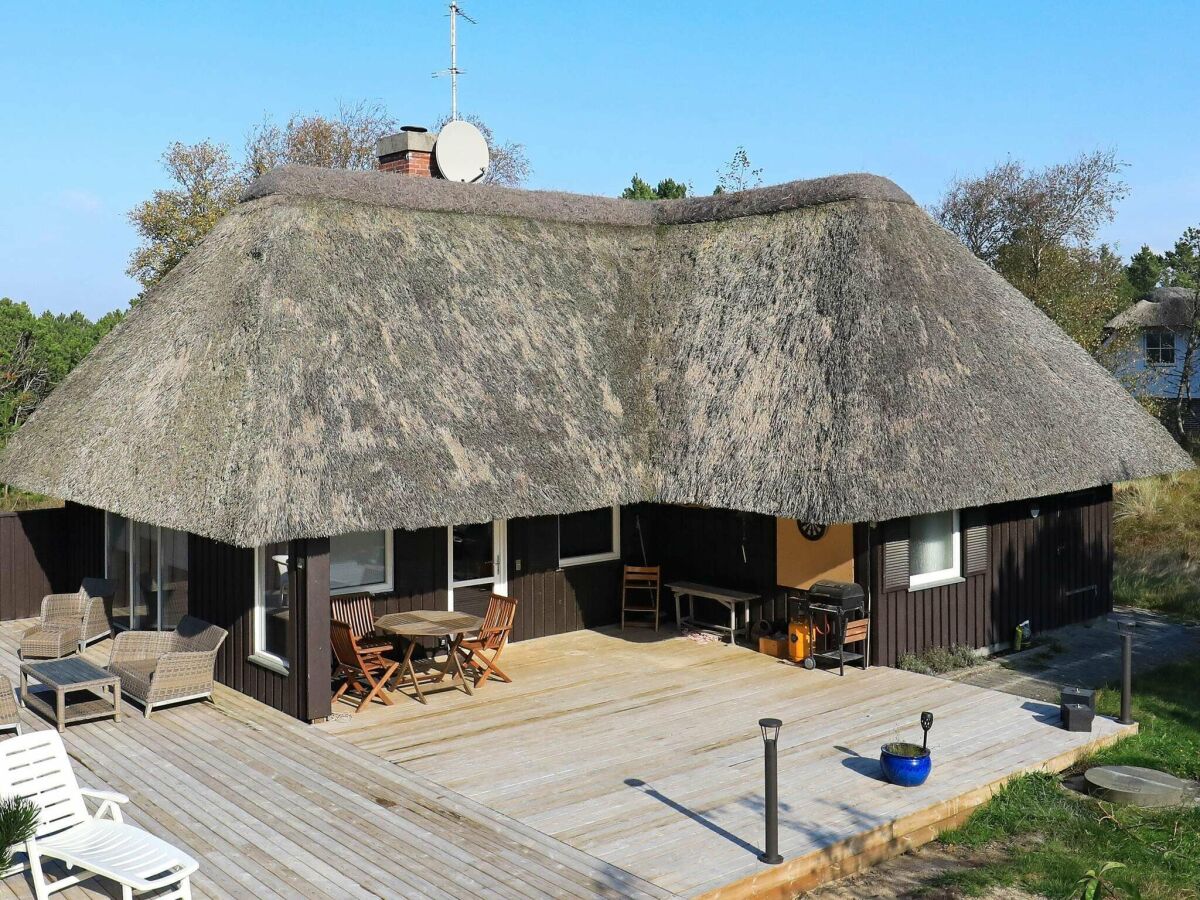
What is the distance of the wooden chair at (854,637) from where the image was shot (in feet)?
36.6

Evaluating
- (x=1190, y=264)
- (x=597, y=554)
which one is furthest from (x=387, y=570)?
(x=1190, y=264)

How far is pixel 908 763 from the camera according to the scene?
7910mm

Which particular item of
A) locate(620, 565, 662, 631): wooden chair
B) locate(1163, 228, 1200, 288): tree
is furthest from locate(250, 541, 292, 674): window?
locate(1163, 228, 1200, 288): tree

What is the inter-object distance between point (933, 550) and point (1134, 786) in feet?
14.0

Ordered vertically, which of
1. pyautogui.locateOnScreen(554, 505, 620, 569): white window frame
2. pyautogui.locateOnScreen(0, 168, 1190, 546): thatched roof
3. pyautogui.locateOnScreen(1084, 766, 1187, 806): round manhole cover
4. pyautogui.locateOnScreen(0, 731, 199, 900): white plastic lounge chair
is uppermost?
pyautogui.locateOnScreen(0, 168, 1190, 546): thatched roof

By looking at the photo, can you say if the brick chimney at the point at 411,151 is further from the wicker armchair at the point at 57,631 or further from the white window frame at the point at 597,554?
the wicker armchair at the point at 57,631

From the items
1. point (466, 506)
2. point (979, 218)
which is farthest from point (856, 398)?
point (979, 218)

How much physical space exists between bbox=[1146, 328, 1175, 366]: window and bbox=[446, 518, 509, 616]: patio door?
32394 mm

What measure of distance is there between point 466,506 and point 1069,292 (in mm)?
24458

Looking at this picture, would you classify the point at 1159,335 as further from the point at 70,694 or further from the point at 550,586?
the point at 70,694

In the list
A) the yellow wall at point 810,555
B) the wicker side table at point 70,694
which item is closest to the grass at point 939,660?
the yellow wall at point 810,555

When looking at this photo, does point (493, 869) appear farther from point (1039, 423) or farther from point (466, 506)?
point (1039, 423)

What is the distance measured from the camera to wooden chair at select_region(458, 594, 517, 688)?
1062 centimetres

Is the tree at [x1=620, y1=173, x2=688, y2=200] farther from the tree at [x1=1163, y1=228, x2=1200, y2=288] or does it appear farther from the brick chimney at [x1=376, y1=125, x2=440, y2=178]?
the brick chimney at [x1=376, y1=125, x2=440, y2=178]
